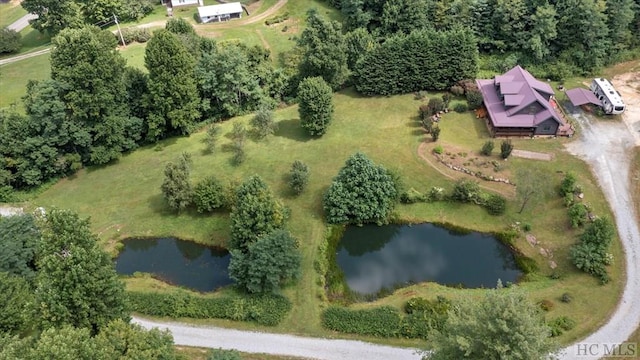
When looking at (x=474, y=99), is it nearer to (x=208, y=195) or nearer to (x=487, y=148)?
(x=487, y=148)

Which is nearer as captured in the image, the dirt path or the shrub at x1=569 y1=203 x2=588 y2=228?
the dirt path

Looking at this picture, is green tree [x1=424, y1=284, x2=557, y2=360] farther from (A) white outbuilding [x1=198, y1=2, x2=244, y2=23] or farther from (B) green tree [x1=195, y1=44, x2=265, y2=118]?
(A) white outbuilding [x1=198, y1=2, x2=244, y2=23]

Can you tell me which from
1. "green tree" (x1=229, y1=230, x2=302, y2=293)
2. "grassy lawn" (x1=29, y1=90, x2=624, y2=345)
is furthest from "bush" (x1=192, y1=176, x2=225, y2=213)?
"green tree" (x1=229, y1=230, x2=302, y2=293)

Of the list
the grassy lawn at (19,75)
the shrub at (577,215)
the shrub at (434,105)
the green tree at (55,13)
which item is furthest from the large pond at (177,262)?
the green tree at (55,13)

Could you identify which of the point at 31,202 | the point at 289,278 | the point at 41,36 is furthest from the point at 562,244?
the point at 41,36

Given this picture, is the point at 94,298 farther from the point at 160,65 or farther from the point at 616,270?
the point at 616,270

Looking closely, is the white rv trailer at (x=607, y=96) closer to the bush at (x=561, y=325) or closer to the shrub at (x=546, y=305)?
the shrub at (x=546, y=305)
